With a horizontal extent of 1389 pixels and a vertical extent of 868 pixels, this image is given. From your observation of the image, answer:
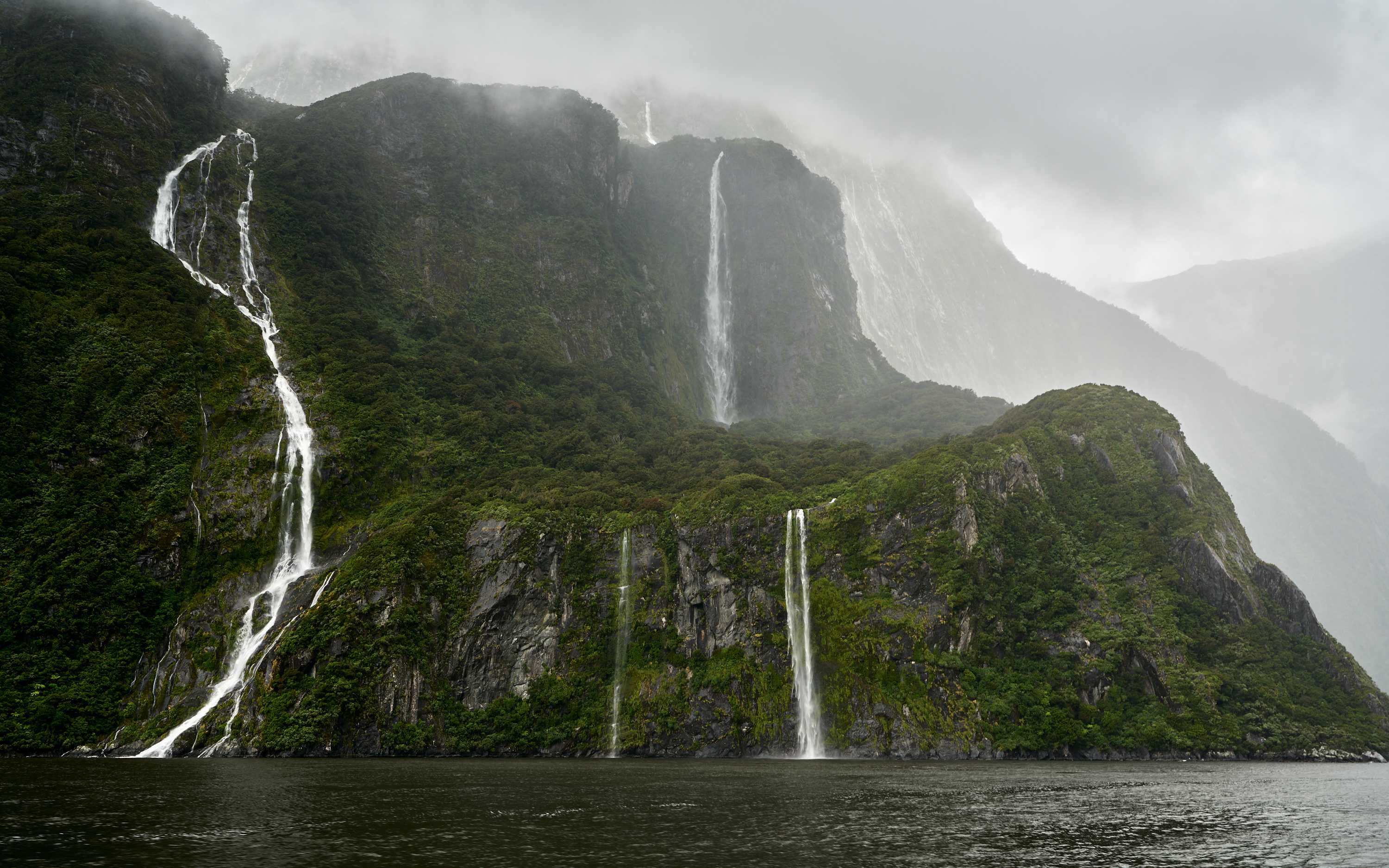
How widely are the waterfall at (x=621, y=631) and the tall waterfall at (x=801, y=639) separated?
12.5m

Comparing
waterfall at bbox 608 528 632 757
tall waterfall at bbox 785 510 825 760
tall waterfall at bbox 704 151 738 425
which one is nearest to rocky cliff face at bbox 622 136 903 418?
tall waterfall at bbox 704 151 738 425

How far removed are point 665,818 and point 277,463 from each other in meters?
52.2

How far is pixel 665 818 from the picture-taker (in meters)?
21.6

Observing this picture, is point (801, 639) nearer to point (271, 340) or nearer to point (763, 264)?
point (271, 340)

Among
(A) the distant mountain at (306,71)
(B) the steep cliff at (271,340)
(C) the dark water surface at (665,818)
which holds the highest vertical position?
(A) the distant mountain at (306,71)

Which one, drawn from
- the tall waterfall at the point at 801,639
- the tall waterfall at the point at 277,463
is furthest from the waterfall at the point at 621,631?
the tall waterfall at the point at 277,463

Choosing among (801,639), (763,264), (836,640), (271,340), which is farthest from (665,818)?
(763,264)

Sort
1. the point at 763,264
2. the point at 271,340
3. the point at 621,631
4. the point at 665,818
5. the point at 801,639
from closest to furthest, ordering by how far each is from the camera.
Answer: the point at 665,818
the point at 801,639
the point at 621,631
the point at 271,340
the point at 763,264

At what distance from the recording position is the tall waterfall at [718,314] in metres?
145

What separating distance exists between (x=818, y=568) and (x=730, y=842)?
148 ft

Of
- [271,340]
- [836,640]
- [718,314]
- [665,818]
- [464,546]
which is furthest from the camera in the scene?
[718,314]

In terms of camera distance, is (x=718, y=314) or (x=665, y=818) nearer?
(x=665, y=818)

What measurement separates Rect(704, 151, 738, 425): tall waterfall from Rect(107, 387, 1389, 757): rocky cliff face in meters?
76.9

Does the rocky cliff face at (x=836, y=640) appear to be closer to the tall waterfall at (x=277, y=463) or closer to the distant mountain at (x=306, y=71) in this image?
the tall waterfall at (x=277, y=463)
